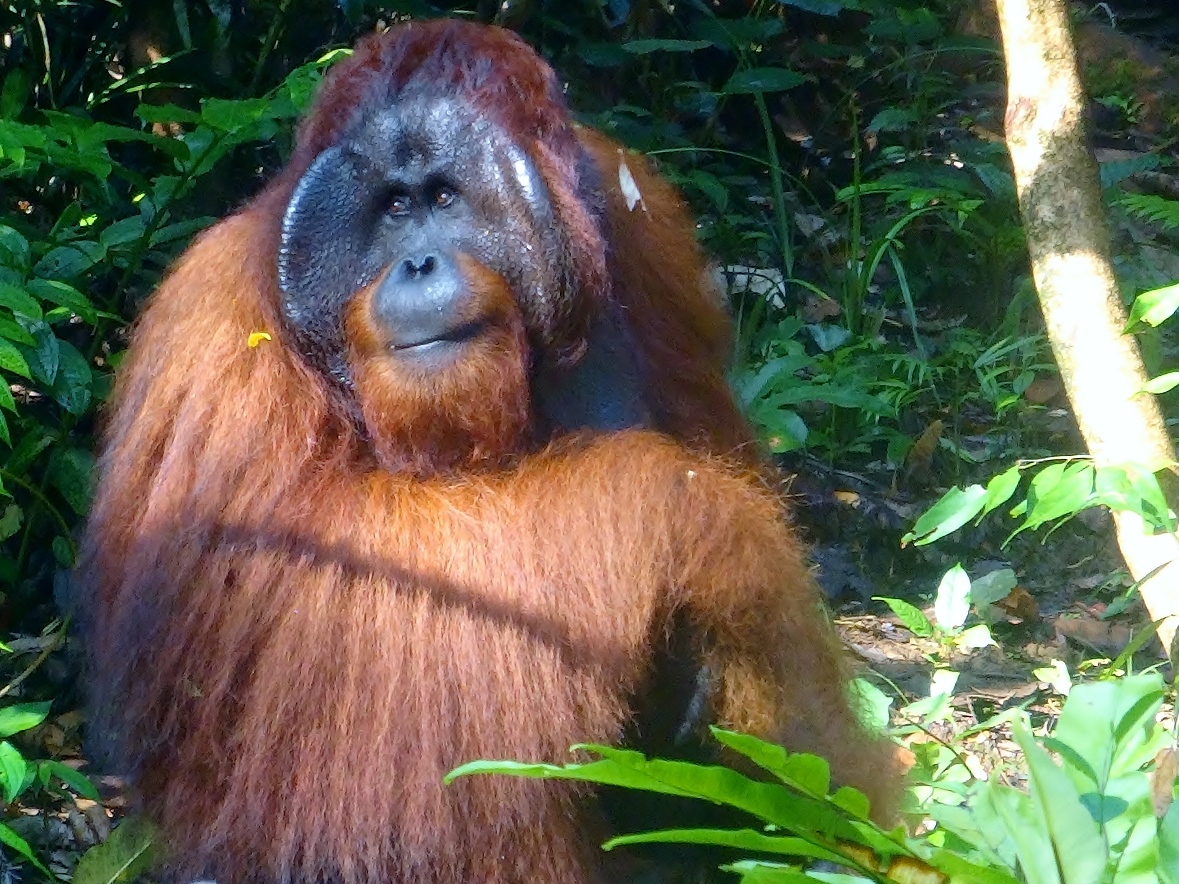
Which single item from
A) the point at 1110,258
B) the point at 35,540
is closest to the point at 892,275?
the point at 1110,258

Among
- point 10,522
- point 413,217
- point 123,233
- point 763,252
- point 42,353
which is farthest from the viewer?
point 763,252

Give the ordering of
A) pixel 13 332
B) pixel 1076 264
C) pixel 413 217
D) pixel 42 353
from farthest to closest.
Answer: pixel 42 353
pixel 13 332
pixel 1076 264
pixel 413 217

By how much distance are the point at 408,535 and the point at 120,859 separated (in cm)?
93

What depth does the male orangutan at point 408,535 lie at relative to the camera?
2.22 metres

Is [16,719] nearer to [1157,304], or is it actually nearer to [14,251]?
[14,251]

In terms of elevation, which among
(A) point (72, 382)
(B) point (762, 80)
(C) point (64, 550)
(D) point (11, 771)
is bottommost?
(C) point (64, 550)

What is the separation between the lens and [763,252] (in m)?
5.01

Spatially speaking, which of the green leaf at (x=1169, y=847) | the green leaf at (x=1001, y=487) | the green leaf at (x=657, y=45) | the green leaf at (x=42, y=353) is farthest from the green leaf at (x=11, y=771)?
the green leaf at (x=657, y=45)

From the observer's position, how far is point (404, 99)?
242cm

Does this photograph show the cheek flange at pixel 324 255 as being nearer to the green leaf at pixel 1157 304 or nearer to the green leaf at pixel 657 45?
the green leaf at pixel 1157 304

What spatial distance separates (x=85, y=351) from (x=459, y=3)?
1809mm

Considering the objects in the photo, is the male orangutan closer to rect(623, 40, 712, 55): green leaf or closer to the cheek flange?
the cheek flange

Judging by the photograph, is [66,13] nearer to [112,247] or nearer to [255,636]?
[112,247]

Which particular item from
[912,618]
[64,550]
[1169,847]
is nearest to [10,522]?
[64,550]
